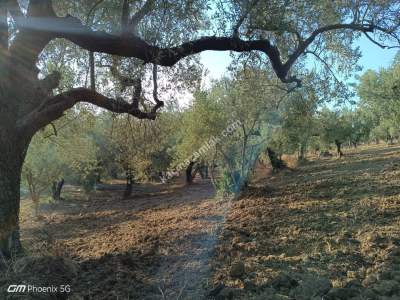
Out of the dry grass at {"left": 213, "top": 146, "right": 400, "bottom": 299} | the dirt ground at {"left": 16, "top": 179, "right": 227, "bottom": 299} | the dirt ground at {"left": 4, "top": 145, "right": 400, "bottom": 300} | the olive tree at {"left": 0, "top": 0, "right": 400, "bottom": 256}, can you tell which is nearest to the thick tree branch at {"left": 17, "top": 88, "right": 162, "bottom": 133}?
the olive tree at {"left": 0, "top": 0, "right": 400, "bottom": 256}

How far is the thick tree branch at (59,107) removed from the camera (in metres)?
7.05

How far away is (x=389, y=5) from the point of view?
7.23m

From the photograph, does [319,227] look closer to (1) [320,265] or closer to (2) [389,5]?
(1) [320,265]

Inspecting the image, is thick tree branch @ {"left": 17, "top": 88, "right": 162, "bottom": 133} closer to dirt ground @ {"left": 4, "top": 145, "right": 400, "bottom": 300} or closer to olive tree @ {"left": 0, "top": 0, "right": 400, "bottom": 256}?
olive tree @ {"left": 0, "top": 0, "right": 400, "bottom": 256}

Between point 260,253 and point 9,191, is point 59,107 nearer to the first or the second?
point 9,191

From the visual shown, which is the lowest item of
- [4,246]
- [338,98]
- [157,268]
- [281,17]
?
[157,268]

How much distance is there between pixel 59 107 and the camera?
7500 millimetres

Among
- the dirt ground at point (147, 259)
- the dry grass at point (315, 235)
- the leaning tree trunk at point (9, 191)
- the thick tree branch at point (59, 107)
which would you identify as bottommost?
the dirt ground at point (147, 259)

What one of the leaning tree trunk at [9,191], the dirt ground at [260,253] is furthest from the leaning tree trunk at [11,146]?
the dirt ground at [260,253]

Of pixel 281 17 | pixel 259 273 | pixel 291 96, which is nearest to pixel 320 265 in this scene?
pixel 259 273

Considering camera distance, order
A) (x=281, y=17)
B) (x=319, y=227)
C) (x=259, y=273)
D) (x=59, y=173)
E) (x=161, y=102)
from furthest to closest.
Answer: (x=59, y=173), (x=161, y=102), (x=319, y=227), (x=281, y=17), (x=259, y=273)

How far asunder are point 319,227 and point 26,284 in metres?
5.83

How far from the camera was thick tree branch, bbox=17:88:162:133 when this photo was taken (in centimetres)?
705

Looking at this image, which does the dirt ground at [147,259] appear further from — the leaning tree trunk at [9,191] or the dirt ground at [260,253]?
the leaning tree trunk at [9,191]
